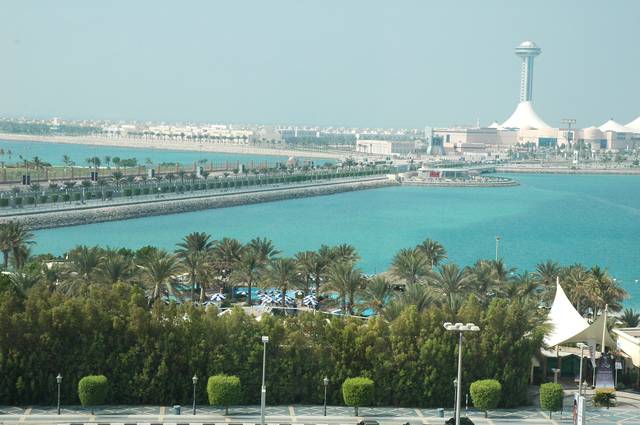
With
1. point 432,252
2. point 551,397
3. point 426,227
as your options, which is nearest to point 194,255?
point 432,252

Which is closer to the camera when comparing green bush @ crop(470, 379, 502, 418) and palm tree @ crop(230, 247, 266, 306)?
green bush @ crop(470, 379, 502, 418)

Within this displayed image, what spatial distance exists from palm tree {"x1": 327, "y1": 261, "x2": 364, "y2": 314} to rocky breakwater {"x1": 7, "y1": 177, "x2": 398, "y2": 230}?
2447 cm

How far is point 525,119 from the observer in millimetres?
A: 163500

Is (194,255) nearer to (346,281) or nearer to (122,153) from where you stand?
(346,281)

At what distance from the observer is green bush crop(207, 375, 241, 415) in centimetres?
1538

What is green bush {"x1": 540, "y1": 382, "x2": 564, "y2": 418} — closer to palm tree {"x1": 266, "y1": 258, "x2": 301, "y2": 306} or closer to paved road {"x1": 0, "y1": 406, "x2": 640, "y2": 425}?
paved road {"x1": 0, "y1": 406, "x2": 640, "y2": 425}

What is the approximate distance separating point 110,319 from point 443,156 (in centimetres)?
11694

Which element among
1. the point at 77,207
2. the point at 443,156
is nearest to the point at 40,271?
the point at 77,207

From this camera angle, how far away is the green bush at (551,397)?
15688mm

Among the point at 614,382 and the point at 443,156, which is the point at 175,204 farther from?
the point at 443,156

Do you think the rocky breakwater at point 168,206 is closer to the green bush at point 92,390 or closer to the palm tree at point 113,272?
the palm tree at point 113,272

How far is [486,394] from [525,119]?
151922 millimetres

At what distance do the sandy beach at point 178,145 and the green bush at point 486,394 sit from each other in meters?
111

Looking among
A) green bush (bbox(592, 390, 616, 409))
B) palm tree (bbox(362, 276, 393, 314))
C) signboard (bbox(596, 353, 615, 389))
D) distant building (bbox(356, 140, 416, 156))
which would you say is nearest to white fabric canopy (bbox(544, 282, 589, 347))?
signboard (bbox(596, 353, 615, 389))
